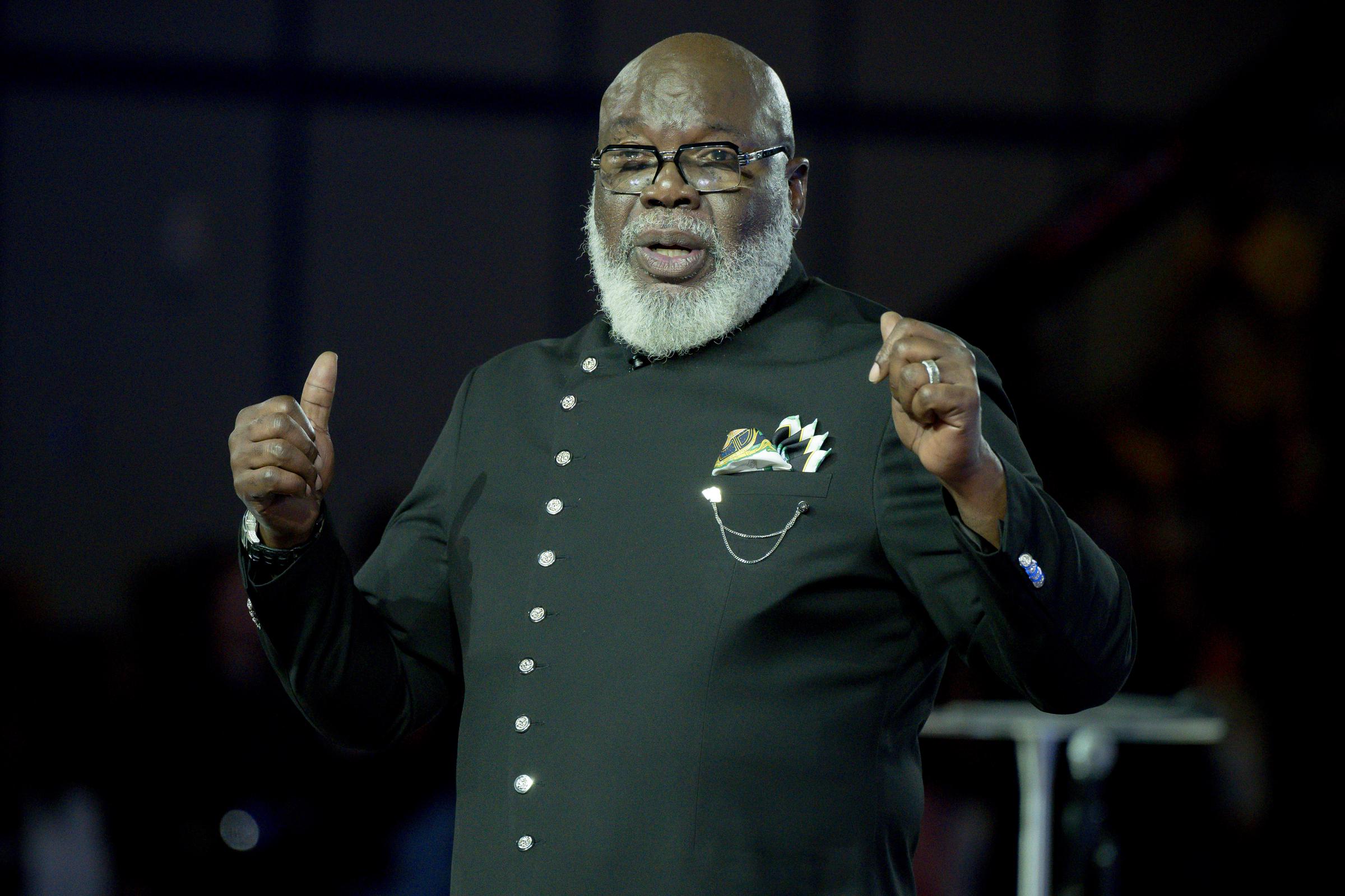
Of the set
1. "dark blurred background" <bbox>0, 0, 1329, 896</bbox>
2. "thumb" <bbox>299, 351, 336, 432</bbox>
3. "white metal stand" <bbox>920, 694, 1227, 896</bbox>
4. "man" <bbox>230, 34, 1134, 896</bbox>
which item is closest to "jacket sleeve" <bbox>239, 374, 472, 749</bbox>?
"man" <bbox>230, 34, 1134, 896</bbox>

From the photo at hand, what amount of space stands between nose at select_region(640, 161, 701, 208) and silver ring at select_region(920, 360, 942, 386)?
1.50ft

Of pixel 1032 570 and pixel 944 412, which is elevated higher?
pixel 944 412

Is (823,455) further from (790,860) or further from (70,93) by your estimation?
(70,93)

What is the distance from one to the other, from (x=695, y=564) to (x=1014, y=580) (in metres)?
0.32

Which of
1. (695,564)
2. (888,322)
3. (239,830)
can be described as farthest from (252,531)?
(239,830)

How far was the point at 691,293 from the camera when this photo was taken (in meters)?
1.51

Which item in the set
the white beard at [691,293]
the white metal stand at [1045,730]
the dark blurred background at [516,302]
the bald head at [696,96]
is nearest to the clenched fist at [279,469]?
the white beard at [691,293]

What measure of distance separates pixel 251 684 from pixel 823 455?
2.41m

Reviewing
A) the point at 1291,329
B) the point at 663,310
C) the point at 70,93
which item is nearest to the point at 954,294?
the point at 1291,329

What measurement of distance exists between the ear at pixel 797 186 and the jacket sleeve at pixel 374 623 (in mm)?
422

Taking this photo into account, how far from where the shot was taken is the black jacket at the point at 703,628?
1.26 meters

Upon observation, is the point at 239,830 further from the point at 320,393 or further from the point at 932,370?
the point at 932,370

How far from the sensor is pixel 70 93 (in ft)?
13.1

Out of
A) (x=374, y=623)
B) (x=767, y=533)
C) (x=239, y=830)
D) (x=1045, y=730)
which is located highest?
(x=767, y=533)
